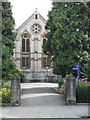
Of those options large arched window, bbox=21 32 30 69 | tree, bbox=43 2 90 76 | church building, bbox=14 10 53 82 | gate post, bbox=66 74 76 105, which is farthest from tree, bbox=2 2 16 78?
large arched window, bbox=21 32 30 69

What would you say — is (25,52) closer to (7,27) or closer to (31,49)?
(31,49)

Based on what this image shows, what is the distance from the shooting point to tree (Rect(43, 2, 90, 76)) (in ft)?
98.5

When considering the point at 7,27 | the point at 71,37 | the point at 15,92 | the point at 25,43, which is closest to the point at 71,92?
the point at 15,92

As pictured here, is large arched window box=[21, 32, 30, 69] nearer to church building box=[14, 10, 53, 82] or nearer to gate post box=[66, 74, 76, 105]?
church building box=[14, 10, 53, 82]

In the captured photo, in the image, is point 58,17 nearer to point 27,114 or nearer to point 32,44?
point 27,114

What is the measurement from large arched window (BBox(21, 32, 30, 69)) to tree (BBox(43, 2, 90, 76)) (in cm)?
→ 3325

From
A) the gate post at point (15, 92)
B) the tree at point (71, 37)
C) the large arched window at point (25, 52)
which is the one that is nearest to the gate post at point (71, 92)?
the gate post at point (15, 92)

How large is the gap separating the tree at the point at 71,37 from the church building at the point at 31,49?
107 ft

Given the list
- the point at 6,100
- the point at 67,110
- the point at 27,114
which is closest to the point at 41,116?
the point at 27,114

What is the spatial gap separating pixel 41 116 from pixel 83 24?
1580cm

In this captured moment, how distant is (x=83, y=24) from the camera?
3047 centimetres

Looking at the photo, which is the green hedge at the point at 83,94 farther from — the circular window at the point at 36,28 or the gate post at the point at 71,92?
the circular window at the point at 36,28

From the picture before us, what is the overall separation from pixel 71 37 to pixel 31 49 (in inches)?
1388

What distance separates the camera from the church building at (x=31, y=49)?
210ft
